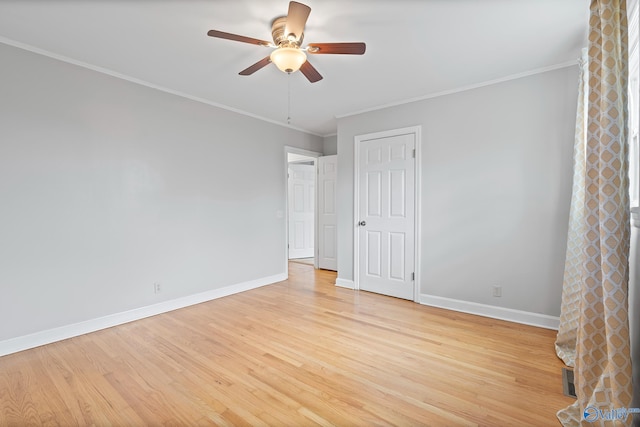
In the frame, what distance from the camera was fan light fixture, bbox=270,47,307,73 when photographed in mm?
2070

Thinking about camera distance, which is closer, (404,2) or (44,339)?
(404,2)

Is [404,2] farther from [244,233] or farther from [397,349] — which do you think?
[244,233]

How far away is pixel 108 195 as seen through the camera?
2.93 metres

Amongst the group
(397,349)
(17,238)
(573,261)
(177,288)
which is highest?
(17,238)

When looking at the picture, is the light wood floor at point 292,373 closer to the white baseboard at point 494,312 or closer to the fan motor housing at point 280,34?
the white baseboard at point 494,312

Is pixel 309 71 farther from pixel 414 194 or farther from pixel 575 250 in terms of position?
pixel 575 250

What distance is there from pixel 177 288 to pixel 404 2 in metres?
3.54

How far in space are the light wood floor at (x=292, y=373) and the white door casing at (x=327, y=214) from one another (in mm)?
2341

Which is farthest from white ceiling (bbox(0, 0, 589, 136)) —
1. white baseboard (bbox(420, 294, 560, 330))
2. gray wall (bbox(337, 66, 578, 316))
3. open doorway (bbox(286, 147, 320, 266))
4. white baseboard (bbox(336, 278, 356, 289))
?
open doorway (bbox(286, 147, 320, 266))

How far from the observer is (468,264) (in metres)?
3.32

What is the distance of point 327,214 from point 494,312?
314 centimetres

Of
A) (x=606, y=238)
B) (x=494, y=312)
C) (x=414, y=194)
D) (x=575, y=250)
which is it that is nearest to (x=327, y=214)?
(x=414, y=194)

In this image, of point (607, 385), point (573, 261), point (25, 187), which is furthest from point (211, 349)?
point (573, 261)

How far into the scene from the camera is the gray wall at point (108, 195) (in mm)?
2449
